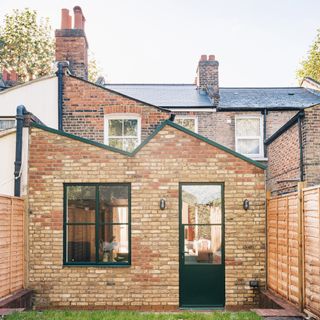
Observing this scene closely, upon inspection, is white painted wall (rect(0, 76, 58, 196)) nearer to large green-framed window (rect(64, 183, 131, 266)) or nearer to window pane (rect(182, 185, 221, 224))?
large green-framed window (rect(64, 183, 131, 266))

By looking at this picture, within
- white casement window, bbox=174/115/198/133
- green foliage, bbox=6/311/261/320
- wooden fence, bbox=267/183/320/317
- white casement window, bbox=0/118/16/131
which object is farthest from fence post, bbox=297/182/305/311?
white casement window, bbox=174/115/198/133

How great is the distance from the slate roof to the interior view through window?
9.45 metres

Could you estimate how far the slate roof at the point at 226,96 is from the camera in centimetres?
1988

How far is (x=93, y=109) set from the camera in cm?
1353

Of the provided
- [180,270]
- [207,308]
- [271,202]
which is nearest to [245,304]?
[207,308]

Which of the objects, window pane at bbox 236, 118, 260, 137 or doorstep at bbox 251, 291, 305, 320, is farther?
window pane at bbox 236, 118, 260, 137

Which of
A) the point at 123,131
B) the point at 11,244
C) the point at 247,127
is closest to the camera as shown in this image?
the point at 11,244

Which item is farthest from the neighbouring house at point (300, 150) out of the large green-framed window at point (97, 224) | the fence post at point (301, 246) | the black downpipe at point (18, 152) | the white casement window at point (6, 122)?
the white casement window at point (6, 122)

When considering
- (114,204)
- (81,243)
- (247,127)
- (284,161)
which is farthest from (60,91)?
(247,127)

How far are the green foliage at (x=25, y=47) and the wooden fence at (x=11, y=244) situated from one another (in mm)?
27031

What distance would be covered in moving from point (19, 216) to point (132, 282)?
2.80m

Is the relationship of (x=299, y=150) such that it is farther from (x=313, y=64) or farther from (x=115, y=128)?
(x=313, y=64)

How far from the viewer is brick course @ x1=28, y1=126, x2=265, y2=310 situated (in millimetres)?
9961

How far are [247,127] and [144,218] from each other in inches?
438
